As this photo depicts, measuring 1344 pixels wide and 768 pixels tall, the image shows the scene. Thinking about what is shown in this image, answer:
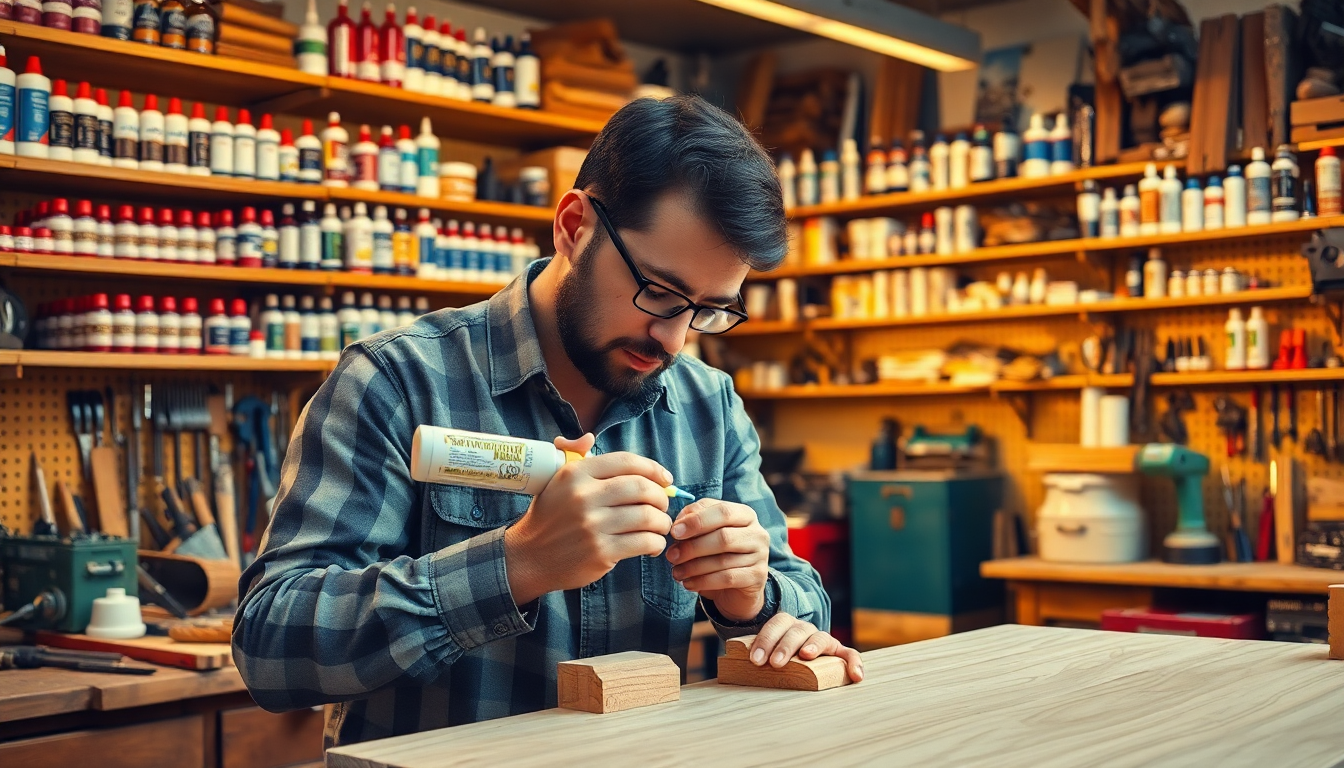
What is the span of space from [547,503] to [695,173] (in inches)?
19.0

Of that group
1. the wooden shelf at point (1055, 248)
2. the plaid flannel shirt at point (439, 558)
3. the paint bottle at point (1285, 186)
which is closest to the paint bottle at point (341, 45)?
the wooden shelf at point (1055, 248)

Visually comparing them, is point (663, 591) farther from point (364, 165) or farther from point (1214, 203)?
point (1214, 203)

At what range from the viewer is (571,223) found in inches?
66.9

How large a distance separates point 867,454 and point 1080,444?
1054 mm

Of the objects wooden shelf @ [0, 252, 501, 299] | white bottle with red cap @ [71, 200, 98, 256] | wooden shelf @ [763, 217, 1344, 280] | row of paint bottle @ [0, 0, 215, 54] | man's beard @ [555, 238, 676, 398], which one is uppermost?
row of paint bottle @ [0, 0, 215, 54]

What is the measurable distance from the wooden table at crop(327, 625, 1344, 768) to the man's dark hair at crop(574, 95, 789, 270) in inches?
21.8

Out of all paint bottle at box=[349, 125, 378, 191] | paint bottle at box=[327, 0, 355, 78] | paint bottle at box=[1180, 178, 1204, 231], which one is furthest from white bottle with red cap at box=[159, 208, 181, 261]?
paint bottle at box=[1180, 178, 1204, 231]

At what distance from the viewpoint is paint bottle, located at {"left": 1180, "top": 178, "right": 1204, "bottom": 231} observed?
4.63 m

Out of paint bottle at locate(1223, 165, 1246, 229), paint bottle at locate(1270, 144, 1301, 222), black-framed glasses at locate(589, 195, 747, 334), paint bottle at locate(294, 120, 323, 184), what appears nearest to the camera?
black-framed glasses at locate(589, 195, 747, 334)

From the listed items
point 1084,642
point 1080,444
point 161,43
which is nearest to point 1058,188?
point 1080,444

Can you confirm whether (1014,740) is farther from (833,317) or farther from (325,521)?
(833,317)

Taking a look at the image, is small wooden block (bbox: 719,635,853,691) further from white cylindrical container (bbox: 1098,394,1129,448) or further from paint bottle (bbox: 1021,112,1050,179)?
paint bottle (bbox: 1021,112,1050,179)

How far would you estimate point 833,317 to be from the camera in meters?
5.76

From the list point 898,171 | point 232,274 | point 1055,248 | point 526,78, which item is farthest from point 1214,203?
point 232,274
